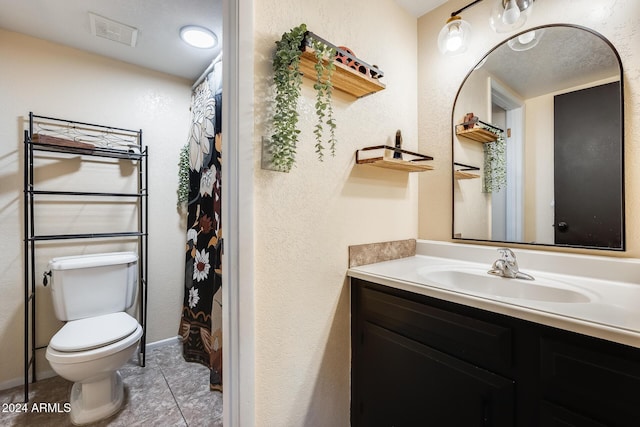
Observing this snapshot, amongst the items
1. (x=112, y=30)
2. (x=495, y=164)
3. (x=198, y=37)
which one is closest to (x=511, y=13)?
(x=495, y=164)

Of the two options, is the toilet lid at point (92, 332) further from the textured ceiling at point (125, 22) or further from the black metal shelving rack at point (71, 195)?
the textured ceiling at point (125, 22)

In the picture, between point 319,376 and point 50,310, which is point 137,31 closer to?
point 50,310

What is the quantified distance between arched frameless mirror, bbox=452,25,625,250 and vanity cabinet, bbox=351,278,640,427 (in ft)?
2.20

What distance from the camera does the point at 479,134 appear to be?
1.45 metres

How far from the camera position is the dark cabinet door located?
33.2 inches

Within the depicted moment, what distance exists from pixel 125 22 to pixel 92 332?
182 centimetres

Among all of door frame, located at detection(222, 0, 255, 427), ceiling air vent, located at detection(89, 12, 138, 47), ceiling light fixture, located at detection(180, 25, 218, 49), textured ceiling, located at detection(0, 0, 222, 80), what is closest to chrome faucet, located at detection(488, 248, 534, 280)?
door frame, located at detection(222, 0, 255, 427)

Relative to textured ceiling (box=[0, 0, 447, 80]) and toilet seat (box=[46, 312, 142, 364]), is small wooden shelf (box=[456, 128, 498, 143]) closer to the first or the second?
textured ceiling (box=[0, 0, 447, 80])

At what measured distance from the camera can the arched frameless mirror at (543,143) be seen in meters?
1.10

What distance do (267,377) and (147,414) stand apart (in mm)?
1051

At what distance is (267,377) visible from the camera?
1010 mm

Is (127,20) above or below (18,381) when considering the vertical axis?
above

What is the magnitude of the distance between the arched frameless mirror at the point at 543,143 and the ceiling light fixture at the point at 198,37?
1.57 m

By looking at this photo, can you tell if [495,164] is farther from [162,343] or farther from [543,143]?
[162,343]
